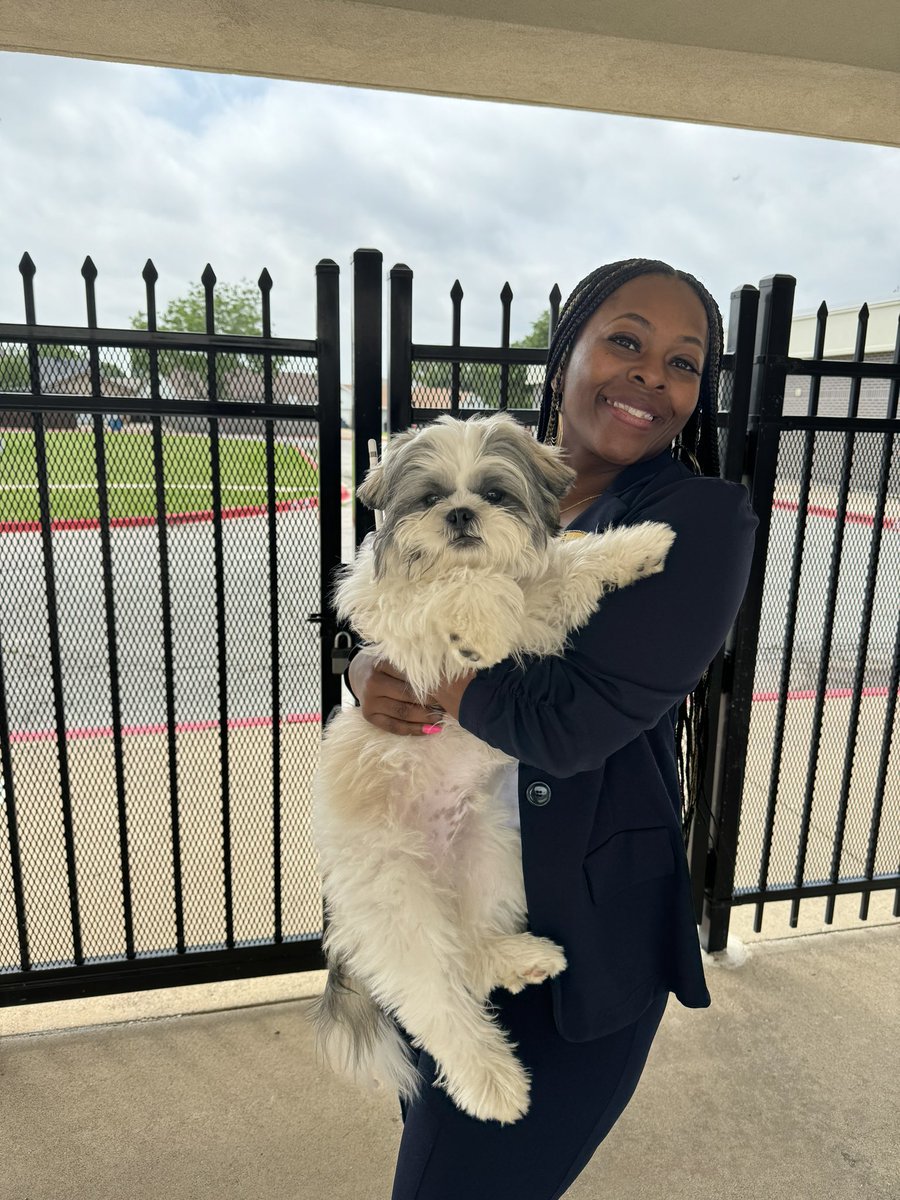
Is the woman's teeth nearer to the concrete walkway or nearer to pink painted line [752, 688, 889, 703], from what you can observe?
the concrete walkway

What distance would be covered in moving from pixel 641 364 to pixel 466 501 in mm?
556

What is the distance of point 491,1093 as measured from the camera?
5.17 feet

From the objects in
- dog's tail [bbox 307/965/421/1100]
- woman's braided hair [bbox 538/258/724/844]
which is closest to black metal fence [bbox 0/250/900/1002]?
woman's braided hair [bbox 538/258/724/844]

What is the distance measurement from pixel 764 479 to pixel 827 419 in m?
0.37

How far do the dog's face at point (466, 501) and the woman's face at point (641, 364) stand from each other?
0.66 feet

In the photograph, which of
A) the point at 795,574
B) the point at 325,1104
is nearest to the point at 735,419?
the point at 795,574

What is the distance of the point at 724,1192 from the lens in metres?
2.50

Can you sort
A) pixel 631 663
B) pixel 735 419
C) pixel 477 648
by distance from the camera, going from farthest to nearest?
pixel 735 419 < pixel 477 648 < pixel 631 663

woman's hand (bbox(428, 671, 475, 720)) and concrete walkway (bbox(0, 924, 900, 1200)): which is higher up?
woman's hand (bbox(428, 671, 475, 720))

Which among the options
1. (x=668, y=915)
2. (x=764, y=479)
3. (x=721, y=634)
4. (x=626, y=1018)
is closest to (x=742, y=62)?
(x=764, y=479)

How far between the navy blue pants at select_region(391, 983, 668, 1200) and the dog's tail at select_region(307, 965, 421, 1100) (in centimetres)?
14

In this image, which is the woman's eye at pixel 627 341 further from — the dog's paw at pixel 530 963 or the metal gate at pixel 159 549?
the dog's paw at pixel 530 963

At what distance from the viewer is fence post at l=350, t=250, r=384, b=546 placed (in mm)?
2703

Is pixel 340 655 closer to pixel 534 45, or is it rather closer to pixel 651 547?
pixel 651 547
